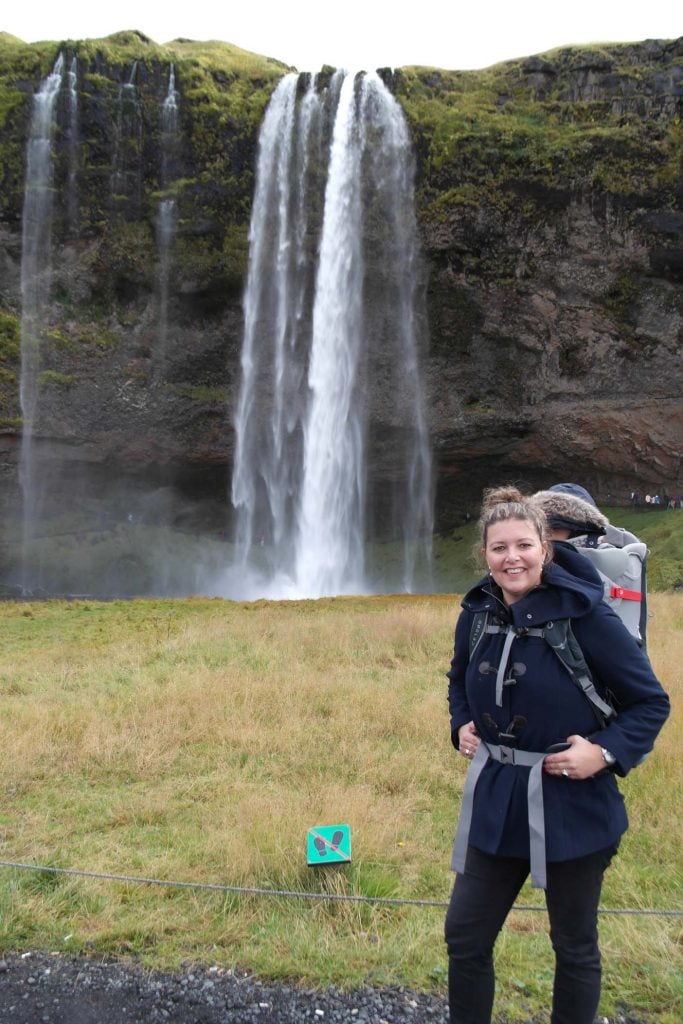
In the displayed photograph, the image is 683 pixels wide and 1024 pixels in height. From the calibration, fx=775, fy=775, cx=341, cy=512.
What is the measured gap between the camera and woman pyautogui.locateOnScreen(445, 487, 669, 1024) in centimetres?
282

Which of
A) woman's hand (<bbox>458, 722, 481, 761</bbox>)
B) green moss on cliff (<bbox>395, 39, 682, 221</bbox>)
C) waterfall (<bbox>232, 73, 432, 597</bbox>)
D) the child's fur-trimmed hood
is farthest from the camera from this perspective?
waterfall (<bbox>232, 73, 432, 597</bbox>)

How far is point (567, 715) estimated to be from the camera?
113 inches

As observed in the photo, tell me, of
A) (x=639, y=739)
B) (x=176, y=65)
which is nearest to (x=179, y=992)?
(x=639, y=739)

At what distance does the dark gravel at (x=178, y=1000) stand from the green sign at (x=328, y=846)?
1049 mm

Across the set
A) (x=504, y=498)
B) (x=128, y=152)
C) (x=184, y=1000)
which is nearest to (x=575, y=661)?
(x=504, y=498)

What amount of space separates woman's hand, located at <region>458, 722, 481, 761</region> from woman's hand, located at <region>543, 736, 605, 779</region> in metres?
0.39

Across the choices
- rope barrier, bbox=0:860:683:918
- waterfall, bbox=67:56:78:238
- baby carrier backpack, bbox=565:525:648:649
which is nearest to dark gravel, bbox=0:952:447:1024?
rope barrier, bbox=0:860:683:918

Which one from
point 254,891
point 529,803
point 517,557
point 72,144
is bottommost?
point 254,891

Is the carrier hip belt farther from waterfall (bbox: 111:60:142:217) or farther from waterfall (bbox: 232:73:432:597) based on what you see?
waterfall (bbox: 111:60:142:217)

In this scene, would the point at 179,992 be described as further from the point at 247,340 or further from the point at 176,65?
the point at 176,65

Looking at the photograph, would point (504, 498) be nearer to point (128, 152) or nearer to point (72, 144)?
point (128, 152)

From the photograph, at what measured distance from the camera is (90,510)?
3478 cm

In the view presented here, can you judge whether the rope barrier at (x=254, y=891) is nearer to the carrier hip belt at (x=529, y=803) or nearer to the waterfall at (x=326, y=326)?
the carrier hip belt at (x=529, y=803)

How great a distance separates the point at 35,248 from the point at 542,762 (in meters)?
34.5
